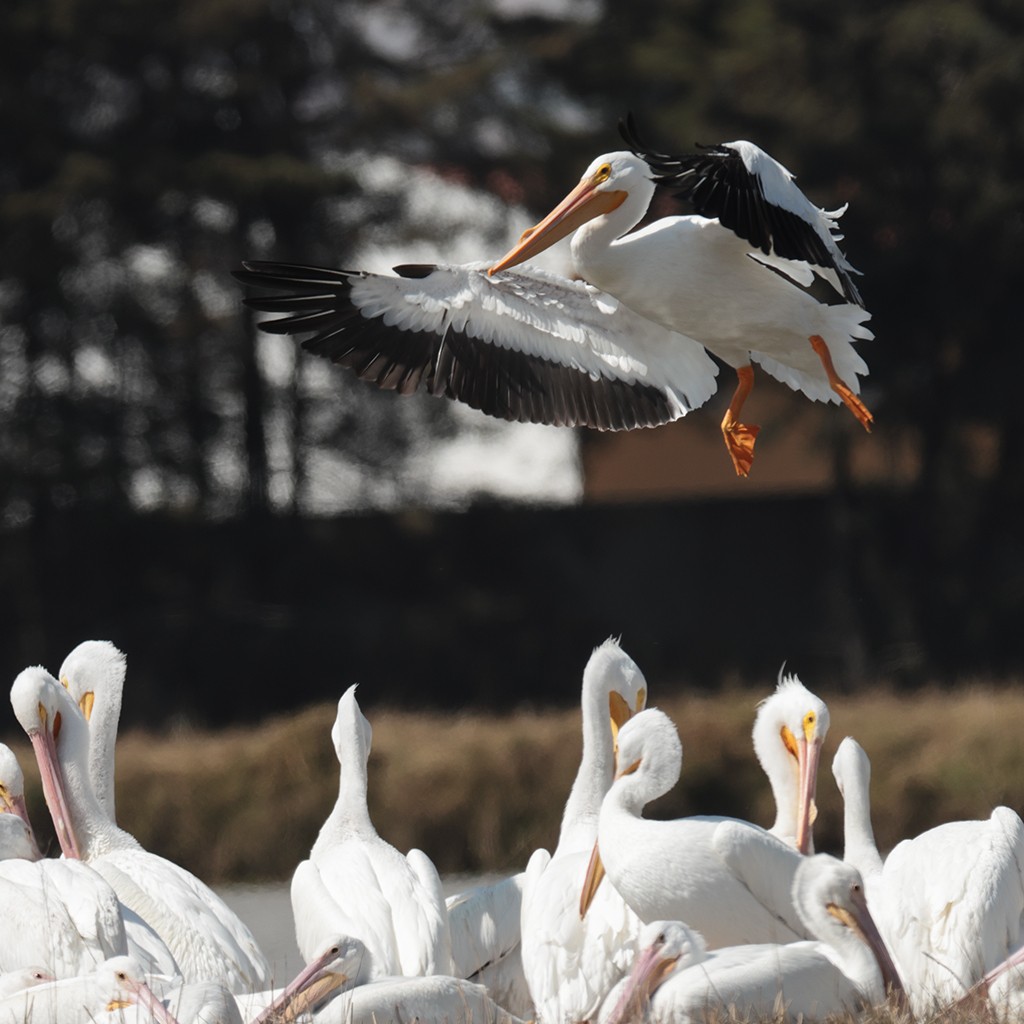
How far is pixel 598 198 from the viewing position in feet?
18.3

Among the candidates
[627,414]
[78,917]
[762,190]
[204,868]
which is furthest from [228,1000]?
[204,868]

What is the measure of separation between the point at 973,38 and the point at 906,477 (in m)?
3.00

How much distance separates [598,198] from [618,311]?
25.2 inches

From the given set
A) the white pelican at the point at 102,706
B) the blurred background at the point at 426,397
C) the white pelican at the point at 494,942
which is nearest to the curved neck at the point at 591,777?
the white pelican at the point at 494,942

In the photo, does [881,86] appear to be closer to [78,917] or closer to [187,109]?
[187,109]

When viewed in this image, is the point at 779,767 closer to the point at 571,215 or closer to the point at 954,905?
the point at 954,905

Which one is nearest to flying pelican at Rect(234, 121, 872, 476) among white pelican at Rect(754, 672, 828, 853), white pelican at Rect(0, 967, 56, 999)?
white pelican at Rect(754, 672, 828, 853)

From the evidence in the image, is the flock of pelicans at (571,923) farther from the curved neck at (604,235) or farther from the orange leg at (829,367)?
the curved neck at (604,235)

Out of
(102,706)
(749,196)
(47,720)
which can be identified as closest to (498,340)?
Result: (749,196)

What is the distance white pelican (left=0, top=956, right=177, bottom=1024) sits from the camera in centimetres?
382

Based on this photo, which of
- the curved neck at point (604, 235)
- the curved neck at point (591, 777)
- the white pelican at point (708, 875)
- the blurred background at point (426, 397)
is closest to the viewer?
the white pelican at point (708, 875)

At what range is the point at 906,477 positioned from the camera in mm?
15023

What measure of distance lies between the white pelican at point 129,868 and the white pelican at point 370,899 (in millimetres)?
164

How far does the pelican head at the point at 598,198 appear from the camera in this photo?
5543 millimetres
